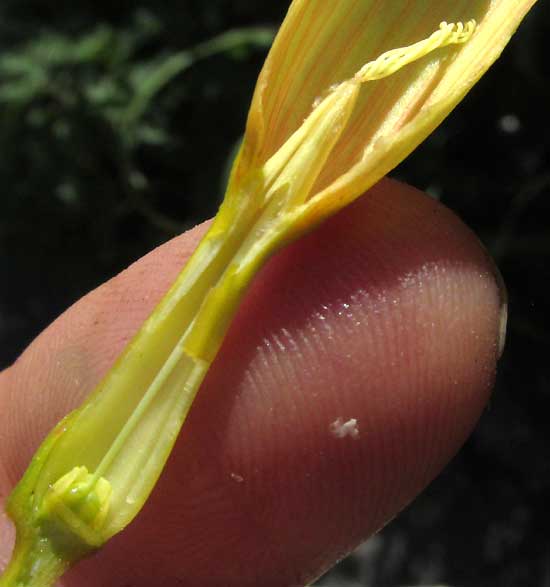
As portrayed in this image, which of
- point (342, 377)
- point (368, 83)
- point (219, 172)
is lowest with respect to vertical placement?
point (219, 172)

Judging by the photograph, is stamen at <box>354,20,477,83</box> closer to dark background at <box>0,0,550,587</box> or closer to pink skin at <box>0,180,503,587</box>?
pink skin at <box>0,180,503,587</box>

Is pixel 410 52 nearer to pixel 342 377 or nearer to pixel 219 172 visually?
pixel 342 377

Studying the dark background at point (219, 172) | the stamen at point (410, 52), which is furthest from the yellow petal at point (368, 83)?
the dark background at point (219, 172)

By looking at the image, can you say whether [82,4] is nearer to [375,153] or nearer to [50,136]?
[50,136]

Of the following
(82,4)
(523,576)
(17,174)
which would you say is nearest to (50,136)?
(17,174)

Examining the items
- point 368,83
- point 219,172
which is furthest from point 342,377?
point 219,172

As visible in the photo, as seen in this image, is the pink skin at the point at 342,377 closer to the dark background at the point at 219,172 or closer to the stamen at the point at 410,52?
the stamen at the point at 410,52
